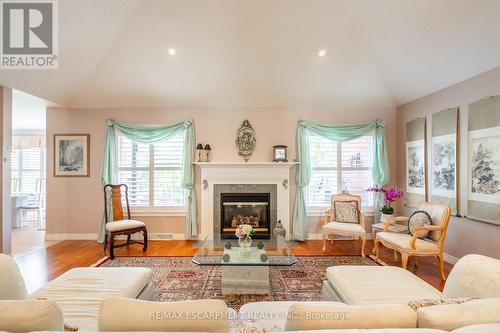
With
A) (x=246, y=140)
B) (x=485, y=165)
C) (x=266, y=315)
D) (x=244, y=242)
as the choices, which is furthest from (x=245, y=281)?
(x=485, y=165)

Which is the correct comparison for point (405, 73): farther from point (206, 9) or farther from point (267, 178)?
point (206, 9)

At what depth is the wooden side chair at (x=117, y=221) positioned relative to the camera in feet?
13.8

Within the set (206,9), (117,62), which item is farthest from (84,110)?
(206,9)

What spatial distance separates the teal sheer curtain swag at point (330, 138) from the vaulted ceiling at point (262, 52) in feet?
1.58

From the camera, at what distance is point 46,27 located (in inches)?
134

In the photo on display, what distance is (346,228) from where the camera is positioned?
428 centimetres

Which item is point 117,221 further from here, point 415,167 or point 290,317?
point 415,167

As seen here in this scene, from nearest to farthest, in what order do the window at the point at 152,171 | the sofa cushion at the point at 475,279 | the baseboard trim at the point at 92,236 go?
1. the sofa cushion at the point at 475,279
2. the baseboard trim at the point at 92,236
3. the window at the point at 152,171

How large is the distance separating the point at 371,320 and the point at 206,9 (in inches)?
157

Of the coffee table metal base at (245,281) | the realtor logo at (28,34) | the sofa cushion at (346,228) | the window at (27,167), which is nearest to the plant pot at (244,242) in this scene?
the coffee table metal base at (245,281)

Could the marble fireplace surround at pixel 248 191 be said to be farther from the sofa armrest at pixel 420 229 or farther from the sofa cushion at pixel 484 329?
the sofa cushion at pixel 484 329

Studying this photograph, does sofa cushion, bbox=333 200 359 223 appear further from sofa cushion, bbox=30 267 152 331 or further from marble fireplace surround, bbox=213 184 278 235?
sofa cushion, bbox=30 267 152 331

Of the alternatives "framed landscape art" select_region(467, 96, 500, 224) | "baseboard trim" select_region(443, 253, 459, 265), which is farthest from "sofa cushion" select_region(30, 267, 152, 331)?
"baseboard trim" select_region(443, 253, 459, 265)

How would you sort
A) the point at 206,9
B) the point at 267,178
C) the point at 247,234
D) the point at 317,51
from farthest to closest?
the point at 267,178 < the point at 317,51 < the point at 206,9 < the point at 247,234
